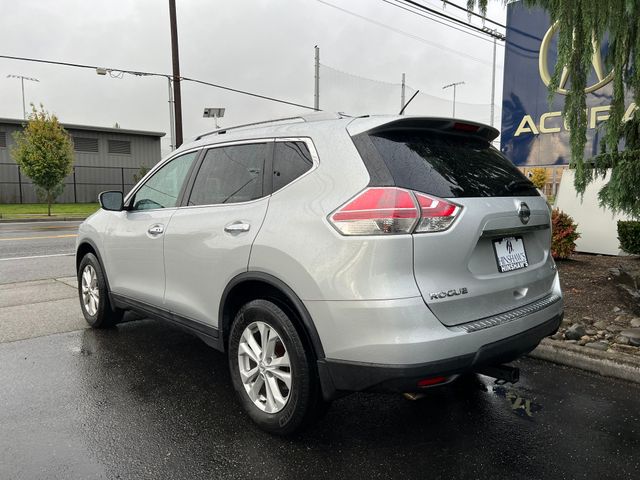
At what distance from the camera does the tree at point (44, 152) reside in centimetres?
2195

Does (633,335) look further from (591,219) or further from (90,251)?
(591,219)

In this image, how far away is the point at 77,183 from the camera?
3481 cm

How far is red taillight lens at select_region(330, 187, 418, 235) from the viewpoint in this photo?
237 centimetres

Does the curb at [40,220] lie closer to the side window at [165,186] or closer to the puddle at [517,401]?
the side window at [165,186]

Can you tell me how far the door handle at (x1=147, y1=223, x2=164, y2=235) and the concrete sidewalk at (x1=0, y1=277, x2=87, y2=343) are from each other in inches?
76.8

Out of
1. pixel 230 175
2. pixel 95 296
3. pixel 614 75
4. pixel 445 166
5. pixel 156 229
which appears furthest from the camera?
pixel 95 296

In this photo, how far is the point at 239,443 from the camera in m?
2.83

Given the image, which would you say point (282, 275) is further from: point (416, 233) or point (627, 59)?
point (627, 59)

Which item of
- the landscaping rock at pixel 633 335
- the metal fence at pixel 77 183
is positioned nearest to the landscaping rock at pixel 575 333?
the landscaping rock at pixel 633 335

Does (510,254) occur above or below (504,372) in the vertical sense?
above

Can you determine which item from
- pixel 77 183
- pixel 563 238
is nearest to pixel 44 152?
pixel 77 183

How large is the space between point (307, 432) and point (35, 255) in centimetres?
954

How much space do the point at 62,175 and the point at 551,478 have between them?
24.2 metres

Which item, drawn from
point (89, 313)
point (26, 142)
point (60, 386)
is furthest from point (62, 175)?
point (60, 386)
